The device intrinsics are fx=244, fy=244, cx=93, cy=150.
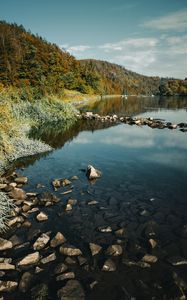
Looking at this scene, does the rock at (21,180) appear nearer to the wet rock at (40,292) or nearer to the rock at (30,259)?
the rock at (30,259)

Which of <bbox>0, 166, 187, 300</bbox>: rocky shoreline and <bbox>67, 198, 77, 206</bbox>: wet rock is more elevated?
<bbox>67, 198, 77, 206</bbox>: wet rock

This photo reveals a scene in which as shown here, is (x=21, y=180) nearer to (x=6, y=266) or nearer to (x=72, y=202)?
(x=72, y=202)

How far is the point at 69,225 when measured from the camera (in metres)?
8.53

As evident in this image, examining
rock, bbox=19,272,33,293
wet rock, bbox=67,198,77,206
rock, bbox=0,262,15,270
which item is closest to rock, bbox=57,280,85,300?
rock, bbox=19,272,33,293

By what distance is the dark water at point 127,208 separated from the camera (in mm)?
6090

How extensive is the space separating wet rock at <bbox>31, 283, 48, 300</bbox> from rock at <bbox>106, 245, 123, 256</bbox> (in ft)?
6.64

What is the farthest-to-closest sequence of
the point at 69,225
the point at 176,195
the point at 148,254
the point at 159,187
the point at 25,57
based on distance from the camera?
the point at 25,57, the point at 159,187, the point at 176,195, the point at 69,225, the point at 148,254

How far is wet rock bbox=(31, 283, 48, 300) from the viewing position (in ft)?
18.3

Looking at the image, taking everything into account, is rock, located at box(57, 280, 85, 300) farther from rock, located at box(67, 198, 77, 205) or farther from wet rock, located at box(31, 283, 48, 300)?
rock, located at box(67, 198, 77, 205)

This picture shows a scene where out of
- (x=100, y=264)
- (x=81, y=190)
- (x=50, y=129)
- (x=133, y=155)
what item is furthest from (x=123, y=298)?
(x=50, y=129)

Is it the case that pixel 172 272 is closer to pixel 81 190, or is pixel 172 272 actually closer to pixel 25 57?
pixel 81 190

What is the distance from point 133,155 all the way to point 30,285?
522 inches

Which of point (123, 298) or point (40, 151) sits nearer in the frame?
point (123, 298)

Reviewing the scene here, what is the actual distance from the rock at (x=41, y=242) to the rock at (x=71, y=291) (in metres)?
1.69
